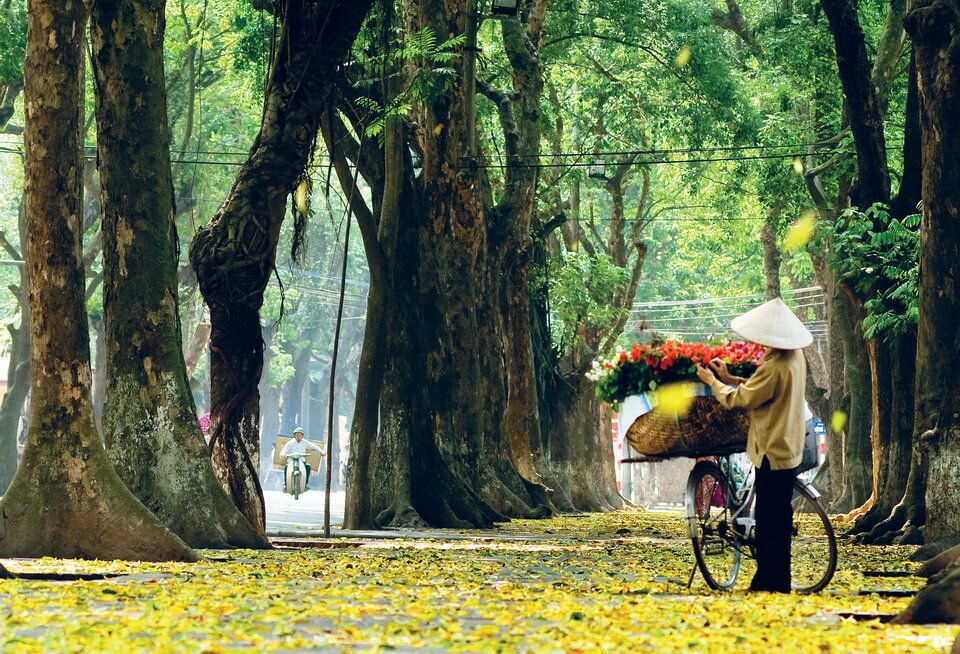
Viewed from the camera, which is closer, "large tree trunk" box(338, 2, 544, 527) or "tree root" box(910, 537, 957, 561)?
"tree root" box(910, 537, 957, 561)

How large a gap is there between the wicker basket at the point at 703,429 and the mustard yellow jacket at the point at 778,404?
341 millimetres

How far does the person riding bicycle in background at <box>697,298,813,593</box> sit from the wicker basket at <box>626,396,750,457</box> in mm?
297

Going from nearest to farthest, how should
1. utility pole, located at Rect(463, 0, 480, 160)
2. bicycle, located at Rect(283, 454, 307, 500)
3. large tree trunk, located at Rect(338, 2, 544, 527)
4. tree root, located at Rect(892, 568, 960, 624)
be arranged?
1. tree root, located at Rect(892, 568, 960, 624)
2. large tree trunk, located at Rect(338, 2, 544, 527)
3. utility pole, located at Rect(463, 0, 480, 160)
4. bicycle, located at Rect(283, 454, 307, 500)

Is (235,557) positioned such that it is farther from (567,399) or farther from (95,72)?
(567,399)

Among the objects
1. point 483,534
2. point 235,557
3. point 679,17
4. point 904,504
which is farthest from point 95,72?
point 679,17

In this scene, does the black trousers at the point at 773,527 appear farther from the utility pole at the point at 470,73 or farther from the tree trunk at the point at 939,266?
the utility pole at the point at 470,73

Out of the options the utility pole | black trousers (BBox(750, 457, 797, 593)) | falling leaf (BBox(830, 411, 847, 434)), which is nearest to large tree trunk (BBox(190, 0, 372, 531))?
the utility pole

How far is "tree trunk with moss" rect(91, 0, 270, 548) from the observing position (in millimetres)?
13195

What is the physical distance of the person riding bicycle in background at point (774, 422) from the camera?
9109 millimetres

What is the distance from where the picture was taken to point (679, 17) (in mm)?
27312

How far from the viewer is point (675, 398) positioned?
378 inches

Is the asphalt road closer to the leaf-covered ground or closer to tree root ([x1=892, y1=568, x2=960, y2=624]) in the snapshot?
the leaf-covered ground

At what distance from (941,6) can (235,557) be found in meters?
7.33

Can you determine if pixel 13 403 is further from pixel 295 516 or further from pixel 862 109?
pixel 862 109
